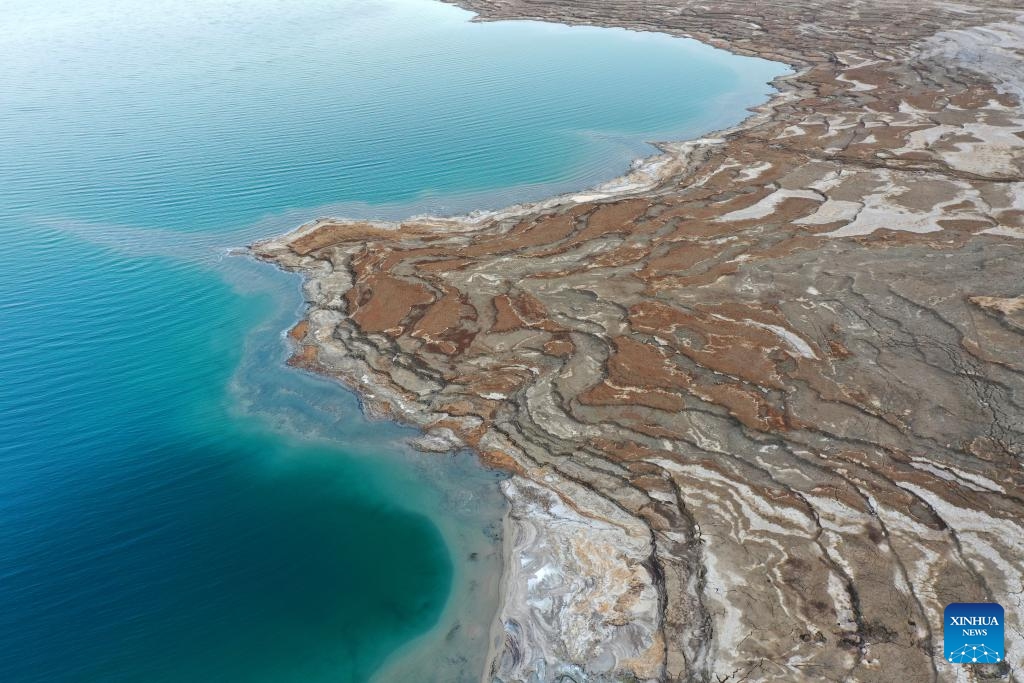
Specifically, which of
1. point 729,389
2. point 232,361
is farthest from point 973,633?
point 232,361

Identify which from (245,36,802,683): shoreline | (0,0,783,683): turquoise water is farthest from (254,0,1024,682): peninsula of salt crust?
(0,0,783,683): turquoise water

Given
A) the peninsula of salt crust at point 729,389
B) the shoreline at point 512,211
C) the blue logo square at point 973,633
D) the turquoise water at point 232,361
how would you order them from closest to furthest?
the blue logo square at point 973,633, the peninsula of salt crust at point 729,389, the turquoise water at point 232,361, the shoreline at point 512,211

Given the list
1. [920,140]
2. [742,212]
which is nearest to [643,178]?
[742,212]

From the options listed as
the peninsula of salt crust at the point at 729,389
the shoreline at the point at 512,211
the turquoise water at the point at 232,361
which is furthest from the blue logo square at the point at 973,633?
the turquoise water at the point at 232,361

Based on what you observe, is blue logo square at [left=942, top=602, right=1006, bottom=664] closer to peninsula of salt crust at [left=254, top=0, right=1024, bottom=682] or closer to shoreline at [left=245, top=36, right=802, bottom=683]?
peninsula of salt crust at [left=254, top=0, right=1024, bottom=682]

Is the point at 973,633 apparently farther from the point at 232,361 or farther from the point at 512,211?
the point at 512,211

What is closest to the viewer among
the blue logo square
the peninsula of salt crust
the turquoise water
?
the blue logo square

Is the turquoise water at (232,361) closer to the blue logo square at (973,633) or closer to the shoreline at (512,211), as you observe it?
the shoreline at (512,211)
